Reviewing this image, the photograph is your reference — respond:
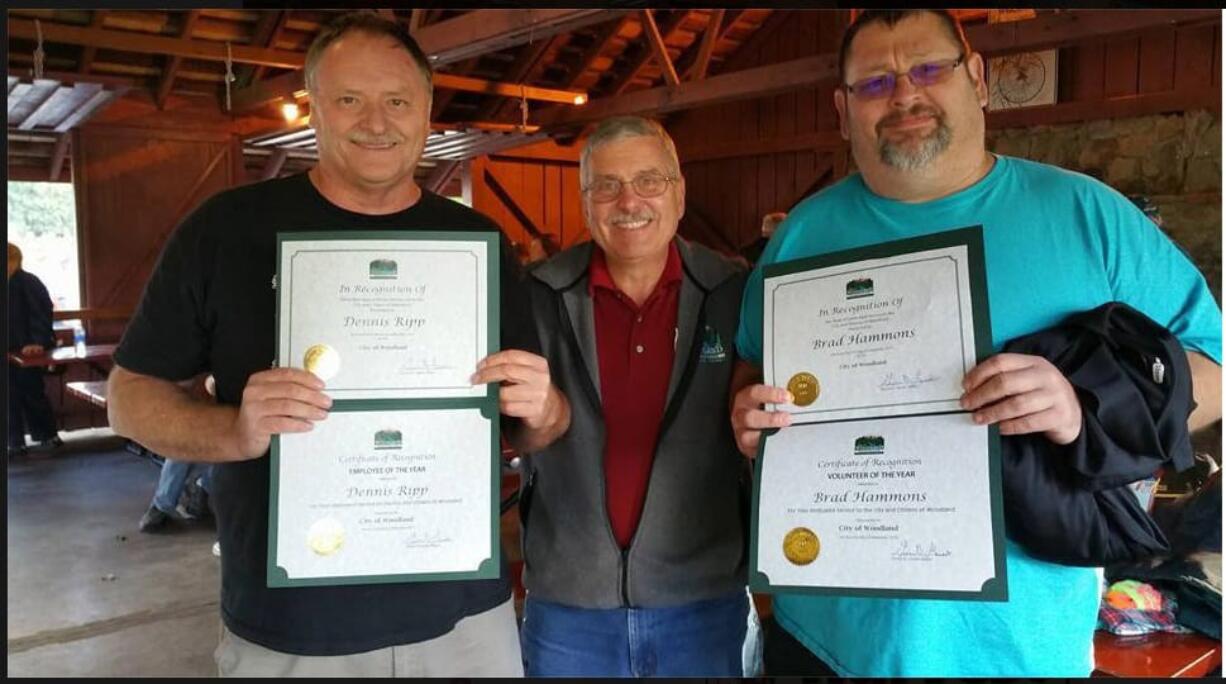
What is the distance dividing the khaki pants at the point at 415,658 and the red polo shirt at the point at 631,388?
0.39 metres

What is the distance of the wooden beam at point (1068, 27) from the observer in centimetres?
725

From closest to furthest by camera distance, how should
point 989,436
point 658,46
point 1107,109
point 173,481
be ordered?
point 989,436 < point 173,481 < point 1107,109 < point 658,46

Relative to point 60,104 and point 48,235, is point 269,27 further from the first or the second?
point 48,235

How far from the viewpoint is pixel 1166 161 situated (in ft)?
31.7

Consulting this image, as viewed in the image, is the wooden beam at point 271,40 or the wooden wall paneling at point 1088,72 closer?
the wooden beam at point 271,40

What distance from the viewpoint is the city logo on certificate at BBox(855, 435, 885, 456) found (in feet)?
5.08

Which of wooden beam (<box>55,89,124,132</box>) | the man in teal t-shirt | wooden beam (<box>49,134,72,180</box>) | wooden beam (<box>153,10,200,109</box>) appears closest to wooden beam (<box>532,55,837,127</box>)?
wooden beam (<box>153,10,200,109</box>)

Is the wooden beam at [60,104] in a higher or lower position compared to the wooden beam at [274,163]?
lower

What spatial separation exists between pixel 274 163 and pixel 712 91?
6261mm

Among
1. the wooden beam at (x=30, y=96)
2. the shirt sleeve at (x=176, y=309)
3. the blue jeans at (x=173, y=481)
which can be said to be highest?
the wooden beam at (x=30, y=96)

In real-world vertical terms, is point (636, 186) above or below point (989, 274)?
above

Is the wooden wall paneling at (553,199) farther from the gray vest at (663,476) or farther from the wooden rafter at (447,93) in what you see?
the gray vest at (663,476)
